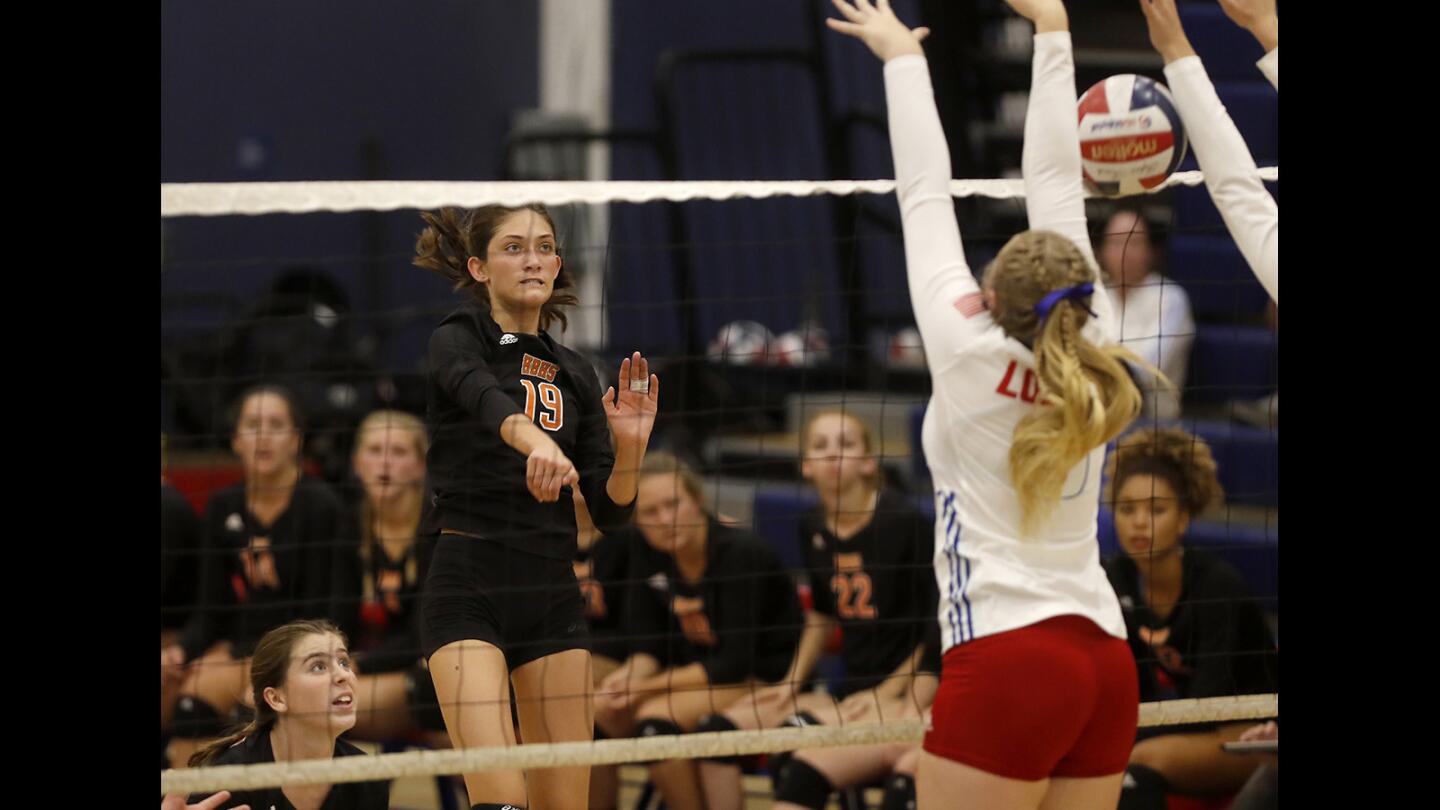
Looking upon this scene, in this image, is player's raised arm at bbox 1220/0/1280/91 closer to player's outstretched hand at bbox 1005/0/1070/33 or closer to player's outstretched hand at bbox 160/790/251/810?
player's outstretched hand at bbox 1005/0/1070/33

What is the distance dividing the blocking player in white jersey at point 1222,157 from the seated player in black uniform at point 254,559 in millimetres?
3089

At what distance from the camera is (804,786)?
483cm

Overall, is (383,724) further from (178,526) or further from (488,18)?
(488,18)

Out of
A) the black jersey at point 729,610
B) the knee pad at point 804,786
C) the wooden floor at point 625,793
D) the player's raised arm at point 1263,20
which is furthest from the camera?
the wooden floor at point 625,793

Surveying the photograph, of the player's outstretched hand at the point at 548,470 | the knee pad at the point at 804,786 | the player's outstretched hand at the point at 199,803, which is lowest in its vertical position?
the knee pad at the point at 804,786

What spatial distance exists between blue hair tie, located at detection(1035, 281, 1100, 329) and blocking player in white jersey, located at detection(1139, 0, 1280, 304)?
2.21 feet

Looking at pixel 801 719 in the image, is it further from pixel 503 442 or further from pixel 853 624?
pixel 503 442

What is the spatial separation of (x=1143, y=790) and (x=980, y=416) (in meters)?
1.83

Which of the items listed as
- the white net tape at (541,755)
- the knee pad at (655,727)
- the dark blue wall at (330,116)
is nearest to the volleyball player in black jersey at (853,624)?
the knee pad at (655,727)

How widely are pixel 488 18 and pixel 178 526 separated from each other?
5.53 meters

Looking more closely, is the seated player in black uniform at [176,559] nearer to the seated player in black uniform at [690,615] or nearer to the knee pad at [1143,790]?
the seated player in black uniform at [690,615]

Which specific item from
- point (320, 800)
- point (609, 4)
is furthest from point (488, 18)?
point (320, 800)

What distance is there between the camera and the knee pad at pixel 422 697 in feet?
17.1
